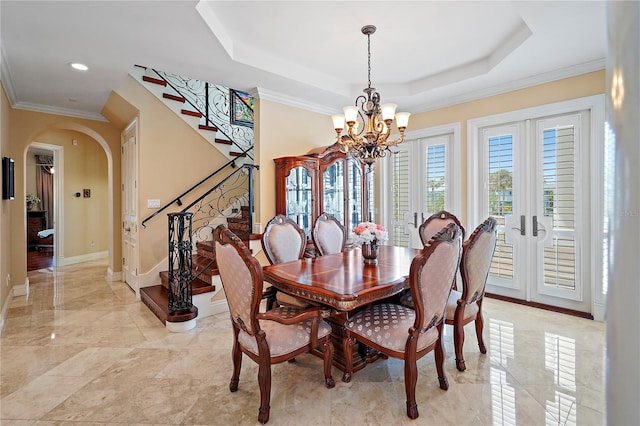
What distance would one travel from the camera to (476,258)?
2367mm

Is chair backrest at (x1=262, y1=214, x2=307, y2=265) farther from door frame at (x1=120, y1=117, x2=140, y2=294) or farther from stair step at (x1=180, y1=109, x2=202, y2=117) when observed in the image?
stair step at (x1=180, y1=109, x2=202, y2=117)

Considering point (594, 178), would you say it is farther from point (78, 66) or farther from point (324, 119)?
point (78, 66)

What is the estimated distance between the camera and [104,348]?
288 cm

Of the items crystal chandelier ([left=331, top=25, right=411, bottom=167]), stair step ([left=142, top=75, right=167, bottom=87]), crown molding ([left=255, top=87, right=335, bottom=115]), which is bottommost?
crystal chandelier ([left=331, top=25, right=411, bottom=167])

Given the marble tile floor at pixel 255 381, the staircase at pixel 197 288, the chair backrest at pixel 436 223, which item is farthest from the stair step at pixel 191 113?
the chair backrest at pixel 436 223

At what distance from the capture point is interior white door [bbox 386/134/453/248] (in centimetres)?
468

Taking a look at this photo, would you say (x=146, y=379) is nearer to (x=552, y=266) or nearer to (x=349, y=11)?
(x=349, y=11)

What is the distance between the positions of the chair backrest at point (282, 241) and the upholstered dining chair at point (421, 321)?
1.13 meters

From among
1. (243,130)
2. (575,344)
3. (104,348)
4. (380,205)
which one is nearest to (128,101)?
(243,130)

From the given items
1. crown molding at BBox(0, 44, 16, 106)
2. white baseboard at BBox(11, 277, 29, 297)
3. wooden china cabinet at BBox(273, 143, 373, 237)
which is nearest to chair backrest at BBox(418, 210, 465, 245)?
wooden china cabinet at BBox(273, 143, 373, 237)

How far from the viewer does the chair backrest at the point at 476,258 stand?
231 cm

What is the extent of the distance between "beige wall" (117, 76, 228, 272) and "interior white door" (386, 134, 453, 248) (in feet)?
9.94

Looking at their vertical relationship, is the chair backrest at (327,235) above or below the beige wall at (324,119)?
below

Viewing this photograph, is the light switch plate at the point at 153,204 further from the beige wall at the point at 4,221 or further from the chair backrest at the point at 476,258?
the chair backrest at the point at 476,258
